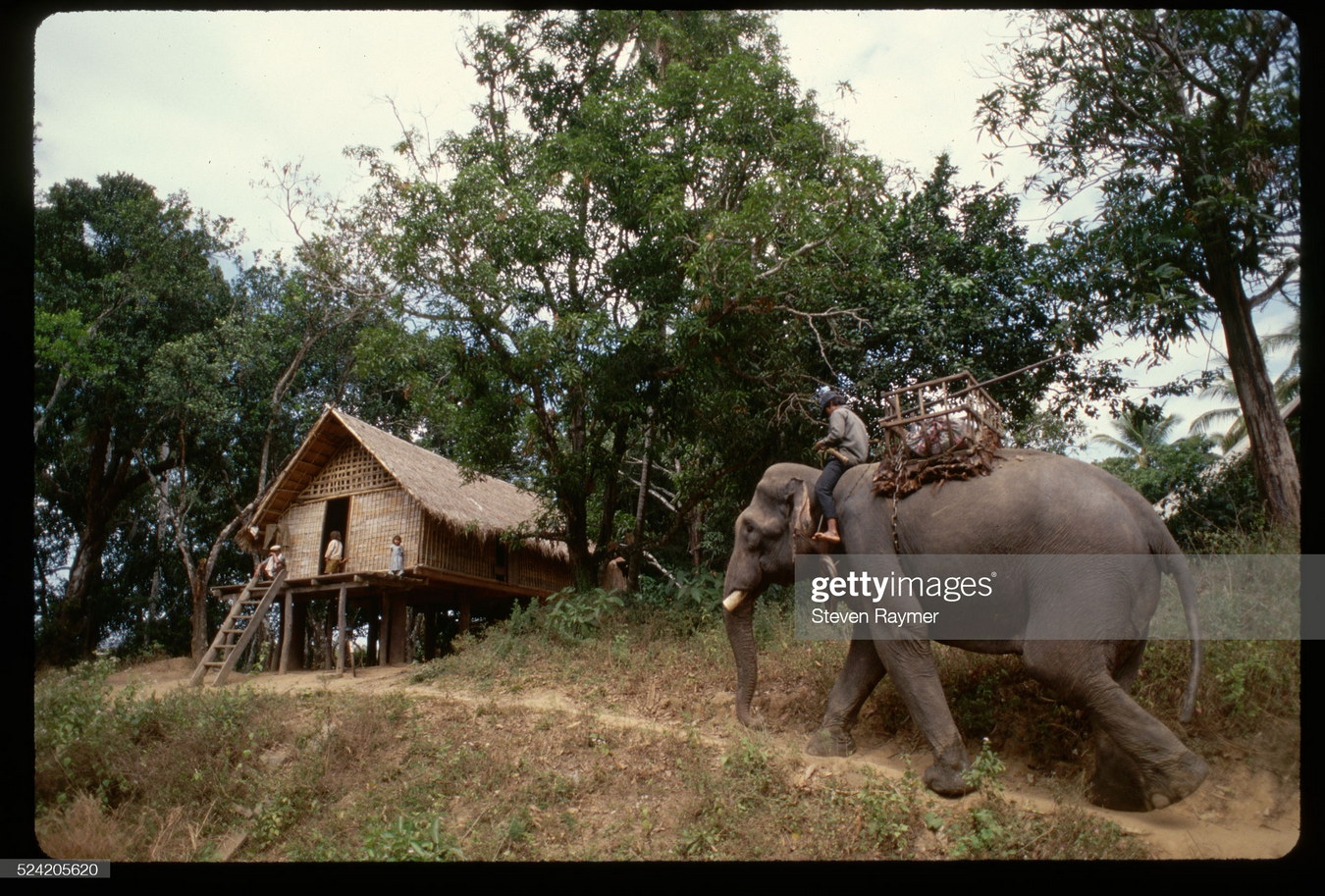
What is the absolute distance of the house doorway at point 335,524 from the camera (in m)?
13.5

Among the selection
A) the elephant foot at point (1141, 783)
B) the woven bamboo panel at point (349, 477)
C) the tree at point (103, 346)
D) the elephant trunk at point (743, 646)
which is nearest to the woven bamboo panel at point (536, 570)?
the woven bamboo panel at point (349, 477)

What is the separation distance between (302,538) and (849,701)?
10.7 metres

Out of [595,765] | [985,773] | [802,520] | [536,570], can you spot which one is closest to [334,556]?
[536,570]

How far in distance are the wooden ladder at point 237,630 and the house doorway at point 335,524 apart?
0.76m

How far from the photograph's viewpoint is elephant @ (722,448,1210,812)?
4.64 metres

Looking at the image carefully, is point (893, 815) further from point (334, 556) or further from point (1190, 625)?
point (334, 556)

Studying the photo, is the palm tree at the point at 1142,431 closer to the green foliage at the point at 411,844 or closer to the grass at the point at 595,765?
the grass at the point at 595,765

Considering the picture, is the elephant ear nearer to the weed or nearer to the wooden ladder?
the weed

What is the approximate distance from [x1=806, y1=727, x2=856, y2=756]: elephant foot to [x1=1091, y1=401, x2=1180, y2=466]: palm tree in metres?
4.65

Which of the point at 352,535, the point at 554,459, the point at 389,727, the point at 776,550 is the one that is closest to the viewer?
the point at 776,550

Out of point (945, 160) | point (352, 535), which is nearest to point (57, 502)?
point (352, 535)

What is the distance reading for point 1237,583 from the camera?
20.3 ft

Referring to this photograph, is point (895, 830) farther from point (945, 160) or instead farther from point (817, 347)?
point (945, 160)

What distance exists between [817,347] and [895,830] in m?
6.95
